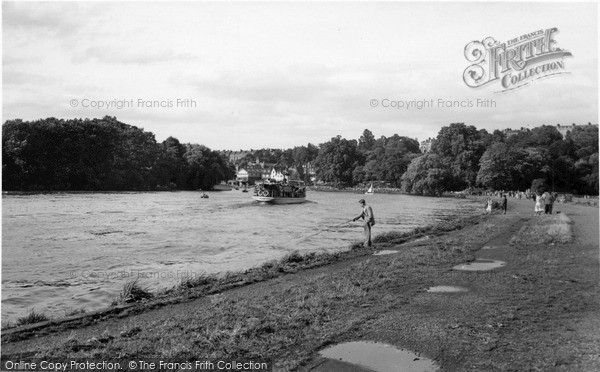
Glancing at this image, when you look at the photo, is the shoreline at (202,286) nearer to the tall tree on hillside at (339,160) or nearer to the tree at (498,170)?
the tree at (498,170)

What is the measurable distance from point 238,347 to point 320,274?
24.3 ft

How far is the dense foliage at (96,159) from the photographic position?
84.2 metres

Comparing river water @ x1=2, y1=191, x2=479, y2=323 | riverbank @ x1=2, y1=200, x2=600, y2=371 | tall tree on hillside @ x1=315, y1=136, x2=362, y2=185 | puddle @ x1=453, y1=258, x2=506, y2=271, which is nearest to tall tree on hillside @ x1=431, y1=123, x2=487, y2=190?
tall tree on hillside @ x1=315, y1=136, x2=362, y2=185

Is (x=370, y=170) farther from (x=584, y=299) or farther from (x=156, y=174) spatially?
(x=584, y=299)

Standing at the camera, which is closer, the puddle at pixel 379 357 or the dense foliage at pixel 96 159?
the puddle at pixel 379 357

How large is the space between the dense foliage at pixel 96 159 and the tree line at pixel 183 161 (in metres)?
0.17

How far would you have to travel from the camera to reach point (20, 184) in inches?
3334

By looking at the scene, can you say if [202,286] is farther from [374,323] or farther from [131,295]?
[374,323]

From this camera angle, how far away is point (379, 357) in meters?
7.53

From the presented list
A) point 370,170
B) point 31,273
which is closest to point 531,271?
point 31,273

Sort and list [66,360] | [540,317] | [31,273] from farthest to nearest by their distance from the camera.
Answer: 1. [31,273]
2. [540,317]
3. [66,360]

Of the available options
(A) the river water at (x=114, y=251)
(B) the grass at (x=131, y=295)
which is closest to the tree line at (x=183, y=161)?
(A) the river water at (x=114, y=251)

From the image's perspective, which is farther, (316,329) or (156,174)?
(156,174)

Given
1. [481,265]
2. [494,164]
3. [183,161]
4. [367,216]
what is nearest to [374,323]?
[481,265]
